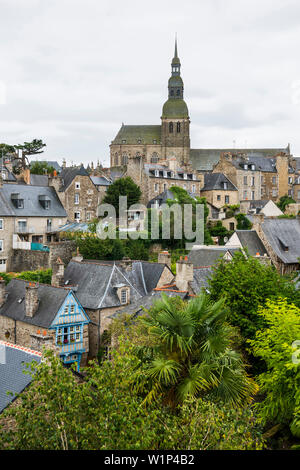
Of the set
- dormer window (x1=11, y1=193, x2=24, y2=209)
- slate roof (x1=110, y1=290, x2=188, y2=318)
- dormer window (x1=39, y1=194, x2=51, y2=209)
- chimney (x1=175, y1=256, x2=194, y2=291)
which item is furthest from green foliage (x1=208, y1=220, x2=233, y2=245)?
slate roof (x1=110, y1=290, x2=188, y2=318)

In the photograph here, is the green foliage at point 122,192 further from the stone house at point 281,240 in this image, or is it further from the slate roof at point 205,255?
the slate roof at point 205,255

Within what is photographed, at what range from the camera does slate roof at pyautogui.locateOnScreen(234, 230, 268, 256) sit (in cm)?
3638

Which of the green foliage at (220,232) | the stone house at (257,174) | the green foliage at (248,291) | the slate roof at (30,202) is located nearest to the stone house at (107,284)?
the green foliage at (248,291)

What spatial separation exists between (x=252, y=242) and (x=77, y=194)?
73.0ft

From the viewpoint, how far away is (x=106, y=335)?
26188 mm

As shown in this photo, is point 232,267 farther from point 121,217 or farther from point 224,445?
point 121,217

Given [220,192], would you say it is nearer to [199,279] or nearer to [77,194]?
[77,194]

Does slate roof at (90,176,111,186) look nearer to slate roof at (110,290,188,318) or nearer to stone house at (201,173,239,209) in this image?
stone house at (201,173,239,209)

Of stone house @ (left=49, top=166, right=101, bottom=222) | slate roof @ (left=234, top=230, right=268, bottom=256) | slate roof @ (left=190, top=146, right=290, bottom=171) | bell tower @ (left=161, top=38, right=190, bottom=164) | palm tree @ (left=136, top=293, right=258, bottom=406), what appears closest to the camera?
palm tree @ (left=136, top=293, right=258, bottom=406)

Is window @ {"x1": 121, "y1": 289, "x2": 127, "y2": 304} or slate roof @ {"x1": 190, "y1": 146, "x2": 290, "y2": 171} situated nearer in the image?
window @ {"x1": 121, "y1": 289, "x2": 127, "y2": 304}

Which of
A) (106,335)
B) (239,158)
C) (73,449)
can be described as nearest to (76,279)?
(106,335)

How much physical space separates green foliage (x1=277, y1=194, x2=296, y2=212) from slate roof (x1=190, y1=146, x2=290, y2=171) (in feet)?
51.8

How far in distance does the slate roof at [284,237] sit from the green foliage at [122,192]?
21383mm

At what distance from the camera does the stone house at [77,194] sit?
49500 millimetres
